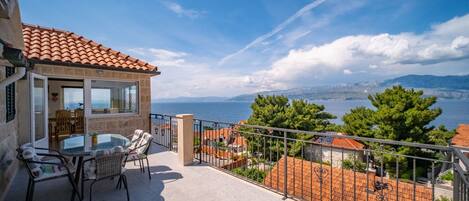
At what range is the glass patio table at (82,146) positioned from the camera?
2.98 m

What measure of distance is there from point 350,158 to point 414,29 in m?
11.8

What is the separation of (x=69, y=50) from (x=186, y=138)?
4394 mm

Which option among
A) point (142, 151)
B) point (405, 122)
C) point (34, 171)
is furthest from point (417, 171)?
point (34, 171)

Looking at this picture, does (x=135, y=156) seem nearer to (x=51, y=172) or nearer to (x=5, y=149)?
(x=51, y=172)

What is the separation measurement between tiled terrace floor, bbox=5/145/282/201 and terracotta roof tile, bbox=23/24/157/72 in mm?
2663

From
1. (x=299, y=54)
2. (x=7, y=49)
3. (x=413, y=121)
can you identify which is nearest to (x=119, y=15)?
(x=7, y=49)

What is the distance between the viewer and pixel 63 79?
246 inches

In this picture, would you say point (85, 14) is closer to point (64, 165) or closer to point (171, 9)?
point (171, 9)

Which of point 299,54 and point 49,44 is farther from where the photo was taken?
point 299,54

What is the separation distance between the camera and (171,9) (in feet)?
25.6

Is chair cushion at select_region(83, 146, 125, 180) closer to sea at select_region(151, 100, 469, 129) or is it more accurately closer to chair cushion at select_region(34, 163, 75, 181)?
chair cushion at select_region(34, 163, 75, 181)

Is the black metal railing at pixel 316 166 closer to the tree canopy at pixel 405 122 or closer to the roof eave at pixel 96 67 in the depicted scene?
the roof eave at pixel 96 67

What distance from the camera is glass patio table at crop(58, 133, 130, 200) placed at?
298cm

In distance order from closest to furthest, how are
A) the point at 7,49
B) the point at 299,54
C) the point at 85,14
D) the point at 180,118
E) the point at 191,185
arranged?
the point at 7,49 < the point at 191,185 < the point at 180,118 < the point at 85,14 < the point at 299,54
